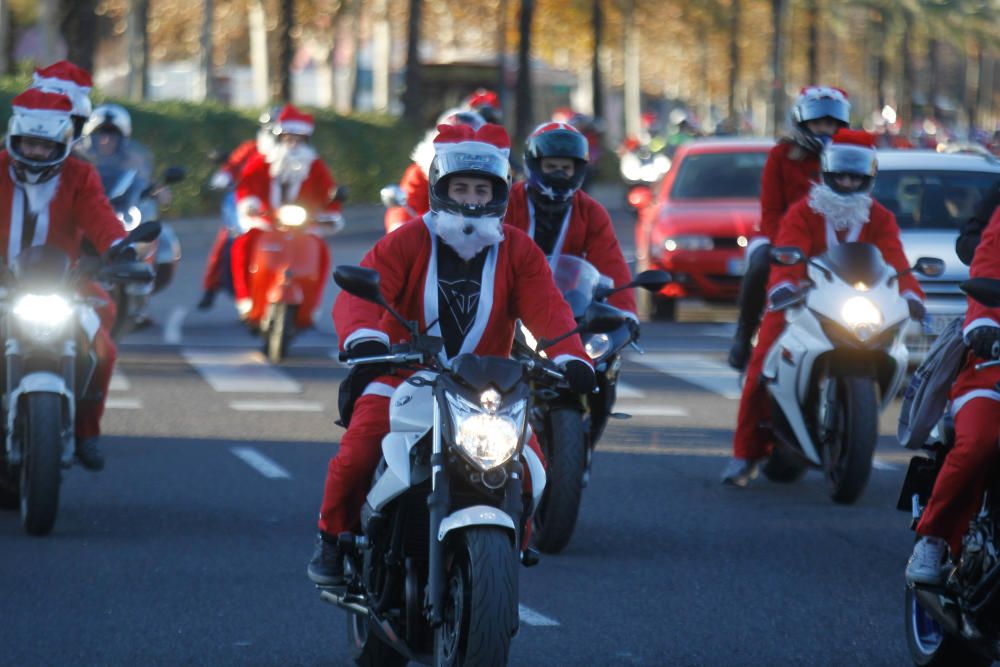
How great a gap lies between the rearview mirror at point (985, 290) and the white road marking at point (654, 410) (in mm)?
8338

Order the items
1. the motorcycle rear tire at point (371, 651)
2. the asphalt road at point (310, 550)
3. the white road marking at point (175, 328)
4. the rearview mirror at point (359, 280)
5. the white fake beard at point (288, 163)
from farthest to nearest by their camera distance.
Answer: the white road marking at point (175, 328), the white fake beard at point (288, 163), the asphalt road at point (310, 550), the motorcycle rear tire at point (371, 651), the rearview mirror at point (359, 280)

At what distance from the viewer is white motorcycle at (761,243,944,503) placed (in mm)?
10805

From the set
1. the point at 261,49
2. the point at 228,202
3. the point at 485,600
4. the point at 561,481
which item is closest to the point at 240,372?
the point at 228,202

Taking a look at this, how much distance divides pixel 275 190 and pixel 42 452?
8976mm

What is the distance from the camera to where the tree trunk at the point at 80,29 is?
31.3 meters

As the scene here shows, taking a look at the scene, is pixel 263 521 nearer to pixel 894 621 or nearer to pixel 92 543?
pixel 92 543

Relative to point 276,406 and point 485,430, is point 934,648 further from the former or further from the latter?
point 276,406

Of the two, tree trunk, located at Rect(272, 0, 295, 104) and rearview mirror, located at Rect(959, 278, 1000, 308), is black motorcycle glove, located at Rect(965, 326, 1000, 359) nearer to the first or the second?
rearview mirror, located at Rect(959, 278, 1000, 308)

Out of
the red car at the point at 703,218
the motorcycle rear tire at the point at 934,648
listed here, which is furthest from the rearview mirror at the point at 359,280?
the red car at the point at 703,218

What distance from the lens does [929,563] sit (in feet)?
22.7

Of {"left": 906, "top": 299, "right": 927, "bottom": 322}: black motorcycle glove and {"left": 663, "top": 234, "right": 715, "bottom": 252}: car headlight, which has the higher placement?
{"left": 906, "top": 299, "right": 927, "bottom": 322}: black motorcycle glove

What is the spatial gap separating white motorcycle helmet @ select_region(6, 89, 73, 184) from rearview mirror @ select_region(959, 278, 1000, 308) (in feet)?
15.9

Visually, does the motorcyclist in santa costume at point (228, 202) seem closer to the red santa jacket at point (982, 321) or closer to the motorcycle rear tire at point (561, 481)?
the motorcycle rear tire at point (561, 481)

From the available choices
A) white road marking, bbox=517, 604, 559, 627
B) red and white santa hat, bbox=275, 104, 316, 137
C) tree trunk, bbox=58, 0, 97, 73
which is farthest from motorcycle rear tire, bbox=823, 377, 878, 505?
tree trunk, bbox=58, 0, 97, 73
